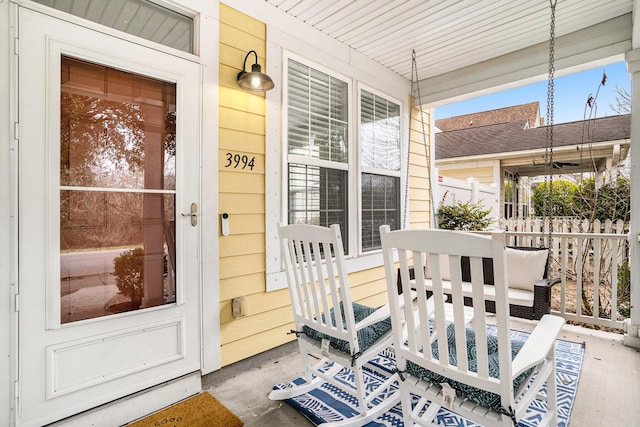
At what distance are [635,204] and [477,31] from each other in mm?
2048

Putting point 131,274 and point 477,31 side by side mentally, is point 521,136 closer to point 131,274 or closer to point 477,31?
point 477,31

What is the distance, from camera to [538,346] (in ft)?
4.42

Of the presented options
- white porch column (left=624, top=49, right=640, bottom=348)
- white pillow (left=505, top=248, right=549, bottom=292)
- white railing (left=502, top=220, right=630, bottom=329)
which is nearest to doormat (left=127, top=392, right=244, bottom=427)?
white pillow (left=505, top=248, right=549, bottom=292)

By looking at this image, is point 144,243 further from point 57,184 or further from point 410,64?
point 410,64

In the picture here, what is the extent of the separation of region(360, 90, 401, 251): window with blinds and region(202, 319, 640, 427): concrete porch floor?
1573 millimetres

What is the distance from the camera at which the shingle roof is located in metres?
6.11

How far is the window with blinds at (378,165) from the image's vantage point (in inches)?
139

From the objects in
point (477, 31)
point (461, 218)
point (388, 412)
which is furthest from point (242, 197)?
point (461, 218)

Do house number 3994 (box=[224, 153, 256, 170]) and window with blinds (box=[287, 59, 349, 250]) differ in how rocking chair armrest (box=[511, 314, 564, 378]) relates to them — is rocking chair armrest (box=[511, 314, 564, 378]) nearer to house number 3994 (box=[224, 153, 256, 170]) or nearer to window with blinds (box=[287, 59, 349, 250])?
window with blinds (box=[287, 59, 349, 250])

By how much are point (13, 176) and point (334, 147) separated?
7.72ft

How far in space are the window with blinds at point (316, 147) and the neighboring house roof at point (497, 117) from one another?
10.7 metres

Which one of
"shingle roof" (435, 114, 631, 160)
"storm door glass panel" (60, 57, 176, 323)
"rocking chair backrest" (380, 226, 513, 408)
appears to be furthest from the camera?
"shingle roof" (435, 114, 631, 160)

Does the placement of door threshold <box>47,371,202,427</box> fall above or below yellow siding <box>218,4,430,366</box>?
below

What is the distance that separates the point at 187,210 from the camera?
2.16 metres
